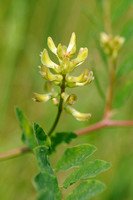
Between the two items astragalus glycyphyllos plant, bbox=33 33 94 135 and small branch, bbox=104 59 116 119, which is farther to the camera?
small branch, bbox=104 59 116 119

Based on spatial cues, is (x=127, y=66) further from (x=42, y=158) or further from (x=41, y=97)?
(x=42, y=158)

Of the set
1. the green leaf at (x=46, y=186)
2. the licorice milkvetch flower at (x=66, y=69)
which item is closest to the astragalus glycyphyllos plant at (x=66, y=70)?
the licorice milkvetch flower at (x=66, y=69)

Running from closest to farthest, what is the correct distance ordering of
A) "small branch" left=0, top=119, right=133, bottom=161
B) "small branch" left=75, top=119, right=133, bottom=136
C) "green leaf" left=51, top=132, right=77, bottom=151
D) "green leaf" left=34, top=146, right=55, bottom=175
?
"green leaf" left=34, top=146, right=55, bottom=175 → "green leaf" left=51, top=132, right=77, bottom=151 → "small branch" left=0, top=119, right=133, bottom=161 → "small branch" left=75, top=119, right=133, bottom=136

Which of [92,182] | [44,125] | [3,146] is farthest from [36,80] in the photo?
[92,182]

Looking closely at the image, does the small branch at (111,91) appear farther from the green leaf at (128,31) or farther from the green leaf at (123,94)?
the green leaf at (128,31)

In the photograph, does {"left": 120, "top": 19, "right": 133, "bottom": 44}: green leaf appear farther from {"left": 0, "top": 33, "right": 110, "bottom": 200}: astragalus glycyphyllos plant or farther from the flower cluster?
{"left": 0, "top": 33, "right": 110, "bottom": 200}: astragalus glycyphyllos plant

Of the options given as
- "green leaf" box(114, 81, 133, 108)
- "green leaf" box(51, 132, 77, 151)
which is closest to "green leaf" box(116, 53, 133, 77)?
"green leaf" box(114, 81, 133, 108)
